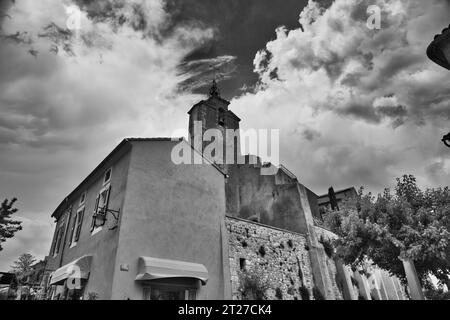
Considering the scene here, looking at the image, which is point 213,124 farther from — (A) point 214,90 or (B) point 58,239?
(B) point 58,239

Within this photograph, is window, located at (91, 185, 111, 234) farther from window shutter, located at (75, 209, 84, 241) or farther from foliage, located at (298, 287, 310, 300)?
foliage, located at (298, 287, 310, 300)

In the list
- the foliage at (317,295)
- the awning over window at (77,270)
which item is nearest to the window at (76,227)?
the awning over window at (77,270)

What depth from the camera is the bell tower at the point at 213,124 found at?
23.1m

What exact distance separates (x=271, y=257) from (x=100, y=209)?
27.7 ft

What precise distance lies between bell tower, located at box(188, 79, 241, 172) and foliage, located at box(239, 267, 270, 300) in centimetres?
1020

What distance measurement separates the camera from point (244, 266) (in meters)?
13.3

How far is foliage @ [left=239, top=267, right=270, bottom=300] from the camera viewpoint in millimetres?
12477

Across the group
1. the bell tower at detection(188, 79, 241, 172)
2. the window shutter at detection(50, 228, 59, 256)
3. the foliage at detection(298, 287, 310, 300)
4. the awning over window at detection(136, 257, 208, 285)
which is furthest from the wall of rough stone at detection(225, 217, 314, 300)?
the window shutter at detection(50, 228, 59, 256)

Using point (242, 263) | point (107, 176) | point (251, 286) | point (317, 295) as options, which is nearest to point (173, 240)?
point (242, 263)

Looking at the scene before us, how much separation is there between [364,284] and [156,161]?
616 inches

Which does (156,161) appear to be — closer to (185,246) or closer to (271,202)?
(185,246)

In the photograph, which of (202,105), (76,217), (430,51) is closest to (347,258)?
(430,51)

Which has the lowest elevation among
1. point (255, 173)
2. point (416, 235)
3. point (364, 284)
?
point (364, 284)

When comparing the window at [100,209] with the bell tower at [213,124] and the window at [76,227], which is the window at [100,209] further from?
the bell tower at [213,124]
